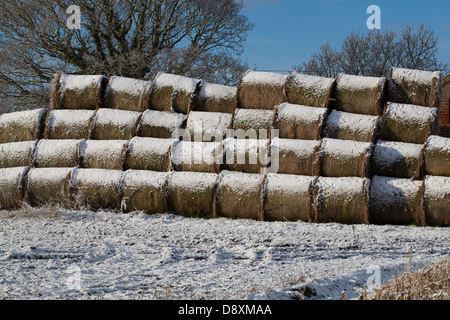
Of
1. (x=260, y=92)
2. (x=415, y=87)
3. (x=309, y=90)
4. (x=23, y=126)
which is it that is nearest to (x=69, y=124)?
(x=23, y=126)

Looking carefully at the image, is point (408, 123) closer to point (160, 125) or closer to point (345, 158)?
point (345, 158)

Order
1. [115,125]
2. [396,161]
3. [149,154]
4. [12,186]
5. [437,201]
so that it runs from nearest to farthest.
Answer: [437,201]
[396,161]
[149,154]
[115,125]
[12,186]

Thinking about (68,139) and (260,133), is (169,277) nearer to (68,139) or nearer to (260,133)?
(260,133)

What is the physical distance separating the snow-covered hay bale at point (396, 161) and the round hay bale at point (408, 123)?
23 cm

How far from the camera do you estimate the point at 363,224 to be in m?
7.16

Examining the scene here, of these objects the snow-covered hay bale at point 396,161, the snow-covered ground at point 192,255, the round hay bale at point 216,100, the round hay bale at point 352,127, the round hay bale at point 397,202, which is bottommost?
the snow-covered ground at point 192,255

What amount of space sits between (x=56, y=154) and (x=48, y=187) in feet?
1.85

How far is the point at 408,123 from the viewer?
25.2 ft

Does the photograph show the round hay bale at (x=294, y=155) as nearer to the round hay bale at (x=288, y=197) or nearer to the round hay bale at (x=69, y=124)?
the round hay bale at (x=288, y=197)

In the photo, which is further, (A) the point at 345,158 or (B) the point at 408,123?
(B) the point at 408,123

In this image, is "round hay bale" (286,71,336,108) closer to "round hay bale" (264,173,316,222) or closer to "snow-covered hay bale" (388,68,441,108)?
"snow-covered hay bale" (388,68,441,108)

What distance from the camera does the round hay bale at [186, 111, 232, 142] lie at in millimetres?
8078

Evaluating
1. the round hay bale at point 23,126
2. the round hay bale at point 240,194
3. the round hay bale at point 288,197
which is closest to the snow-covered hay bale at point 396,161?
the round hay bale at point 288,197

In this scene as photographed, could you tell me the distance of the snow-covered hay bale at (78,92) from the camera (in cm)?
889
